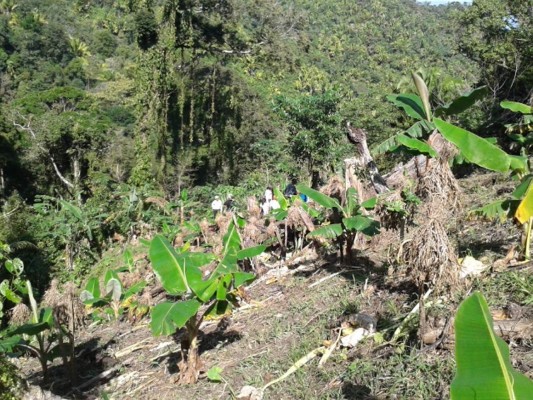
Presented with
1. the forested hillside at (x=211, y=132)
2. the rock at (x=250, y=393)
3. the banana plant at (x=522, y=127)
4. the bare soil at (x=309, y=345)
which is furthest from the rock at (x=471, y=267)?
the rock at (x=250, y=393)

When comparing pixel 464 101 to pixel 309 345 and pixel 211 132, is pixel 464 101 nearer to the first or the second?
pixel 309 345

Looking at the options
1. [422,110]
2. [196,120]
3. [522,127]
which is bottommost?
[196,120]

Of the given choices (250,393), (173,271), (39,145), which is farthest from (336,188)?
(39,145)

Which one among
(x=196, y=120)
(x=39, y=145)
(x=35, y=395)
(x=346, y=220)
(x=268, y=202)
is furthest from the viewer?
(x=196, y=120)

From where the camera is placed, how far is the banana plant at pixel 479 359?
1580 millimetres

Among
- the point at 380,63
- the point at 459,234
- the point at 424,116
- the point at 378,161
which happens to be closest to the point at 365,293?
the point at 459,234

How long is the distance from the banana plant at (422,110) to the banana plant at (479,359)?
329 centimetres

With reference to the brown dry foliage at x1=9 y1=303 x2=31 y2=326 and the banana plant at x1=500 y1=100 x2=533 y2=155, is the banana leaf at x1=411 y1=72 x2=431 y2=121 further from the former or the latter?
the brown dry foliage at x1=9 y1=303 x2=31 y2=326

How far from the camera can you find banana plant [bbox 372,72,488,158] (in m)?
4.93

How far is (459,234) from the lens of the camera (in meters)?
6.05

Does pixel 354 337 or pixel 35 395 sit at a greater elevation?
pixel 35 395

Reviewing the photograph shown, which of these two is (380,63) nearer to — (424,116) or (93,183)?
(93,183)

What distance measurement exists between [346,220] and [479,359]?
3695 millimetres

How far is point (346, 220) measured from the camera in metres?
5.29
